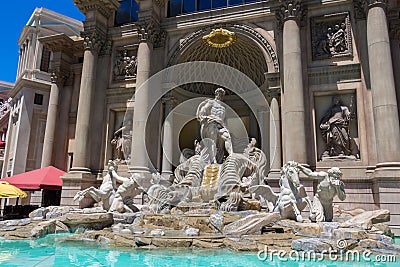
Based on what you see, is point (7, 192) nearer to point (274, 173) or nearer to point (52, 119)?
point (52, 119)

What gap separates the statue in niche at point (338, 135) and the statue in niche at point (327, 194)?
15.5 feet

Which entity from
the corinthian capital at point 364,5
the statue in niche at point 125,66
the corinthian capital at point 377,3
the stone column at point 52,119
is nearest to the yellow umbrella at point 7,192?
the stone column at point 52,119

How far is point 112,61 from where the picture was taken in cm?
2016

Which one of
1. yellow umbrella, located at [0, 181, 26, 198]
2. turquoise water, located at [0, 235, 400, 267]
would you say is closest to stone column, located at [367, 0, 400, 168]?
turquoise water, located at [0, 235, 400, 267]

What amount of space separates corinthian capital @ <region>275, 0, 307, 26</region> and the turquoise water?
12.2 meters

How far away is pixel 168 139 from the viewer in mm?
18156

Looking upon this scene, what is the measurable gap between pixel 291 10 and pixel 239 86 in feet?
18.4

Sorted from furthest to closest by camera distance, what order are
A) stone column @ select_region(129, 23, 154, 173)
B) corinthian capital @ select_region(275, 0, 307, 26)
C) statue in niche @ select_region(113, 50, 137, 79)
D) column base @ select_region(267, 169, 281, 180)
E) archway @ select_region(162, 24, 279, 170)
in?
statue in niche @ select_region(113, 50, 137, 79), archway @ select_region(162, 24, 279, 170), stone column @ select_region(129, 23, 154, 173), corinthian capital @ select_region(275, 0, 307, 26), column base @ select_region(267, 169, 281, 180)

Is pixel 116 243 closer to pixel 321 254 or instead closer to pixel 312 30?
pixel 321 254

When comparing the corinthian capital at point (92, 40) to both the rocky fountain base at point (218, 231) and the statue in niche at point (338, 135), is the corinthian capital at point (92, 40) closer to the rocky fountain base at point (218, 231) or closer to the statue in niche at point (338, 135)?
the rocky fountain base at point (218, 231)

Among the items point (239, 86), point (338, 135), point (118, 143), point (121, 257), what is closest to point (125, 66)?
point (118, 143)

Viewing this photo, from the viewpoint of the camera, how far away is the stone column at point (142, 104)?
17.2m

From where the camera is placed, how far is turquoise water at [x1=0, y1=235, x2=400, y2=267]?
21.6 ft

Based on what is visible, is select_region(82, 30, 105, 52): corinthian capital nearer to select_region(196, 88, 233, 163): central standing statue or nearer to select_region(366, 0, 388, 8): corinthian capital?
select_region(196, 88, 233, 163): central standing statue
